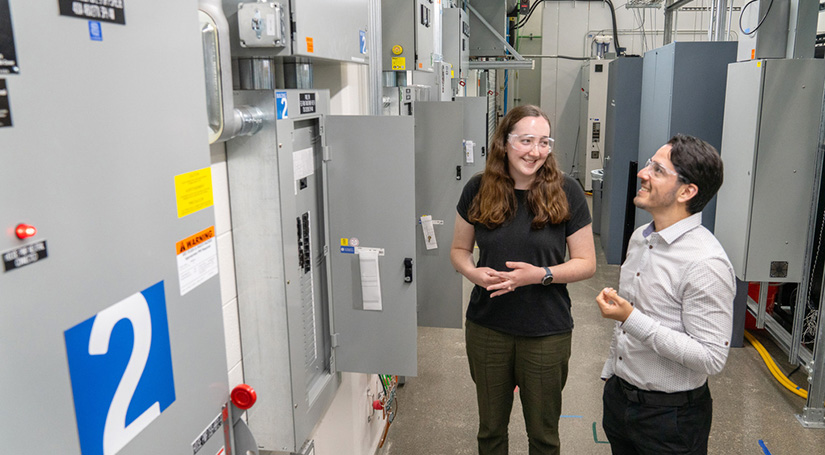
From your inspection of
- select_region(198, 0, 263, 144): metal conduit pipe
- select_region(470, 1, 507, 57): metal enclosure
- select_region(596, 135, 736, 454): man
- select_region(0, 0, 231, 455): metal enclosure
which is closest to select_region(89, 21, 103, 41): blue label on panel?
select_region(0, 0, 231, 455): metal enclosure

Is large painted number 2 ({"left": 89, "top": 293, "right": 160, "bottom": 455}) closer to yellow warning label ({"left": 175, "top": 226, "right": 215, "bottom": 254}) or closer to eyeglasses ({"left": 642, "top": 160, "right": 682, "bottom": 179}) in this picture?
yellow warning label ({"left": 175, "top": 226, "right": 215, "bottom": 254})

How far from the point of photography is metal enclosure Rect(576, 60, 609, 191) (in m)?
8.94

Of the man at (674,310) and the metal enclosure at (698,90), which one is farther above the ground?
the metal enclosure at (698,90)

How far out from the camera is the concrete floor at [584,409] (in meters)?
3.08

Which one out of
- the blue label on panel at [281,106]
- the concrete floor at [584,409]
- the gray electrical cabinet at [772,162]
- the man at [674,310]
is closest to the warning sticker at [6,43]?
the blue label on panel at [281,106]

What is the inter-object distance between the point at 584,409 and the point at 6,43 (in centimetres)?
337

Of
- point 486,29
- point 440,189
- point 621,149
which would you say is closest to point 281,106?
point 440,189

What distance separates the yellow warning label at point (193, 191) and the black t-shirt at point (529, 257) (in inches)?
46.7

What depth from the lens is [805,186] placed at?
3291 mm

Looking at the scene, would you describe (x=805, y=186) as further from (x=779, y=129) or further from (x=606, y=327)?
(x=606, y=327)

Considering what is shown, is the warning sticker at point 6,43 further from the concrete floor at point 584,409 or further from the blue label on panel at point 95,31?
the concrete floor at point 584,409

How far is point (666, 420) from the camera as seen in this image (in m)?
1.74

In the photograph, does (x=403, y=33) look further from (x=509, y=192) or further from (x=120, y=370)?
(x=120, y=370)

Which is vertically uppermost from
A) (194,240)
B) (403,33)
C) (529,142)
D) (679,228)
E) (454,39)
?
(454,39)
